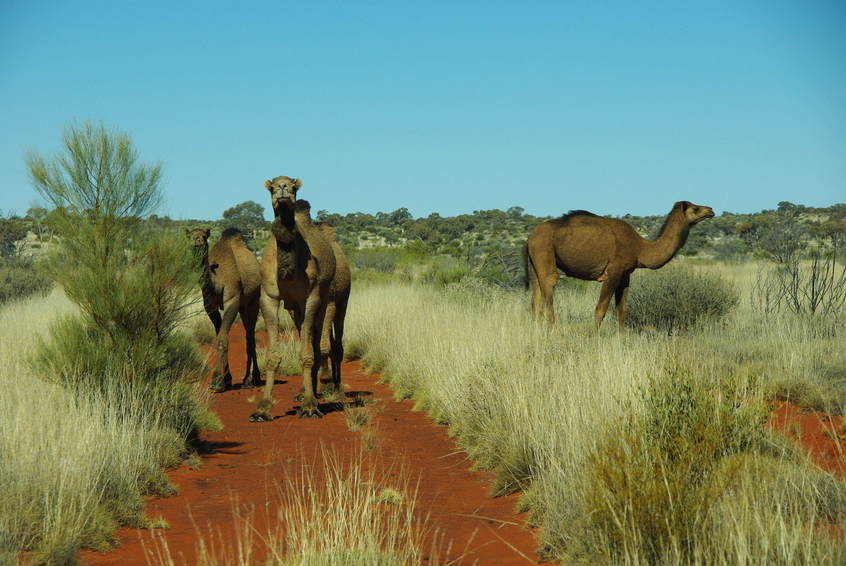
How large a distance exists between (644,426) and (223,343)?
8306mm

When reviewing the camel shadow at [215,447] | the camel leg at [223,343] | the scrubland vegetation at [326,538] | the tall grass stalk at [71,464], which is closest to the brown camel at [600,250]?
the camel leg at [223,343]

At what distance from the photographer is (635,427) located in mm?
5461

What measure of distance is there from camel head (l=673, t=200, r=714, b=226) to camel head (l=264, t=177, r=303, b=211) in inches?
299

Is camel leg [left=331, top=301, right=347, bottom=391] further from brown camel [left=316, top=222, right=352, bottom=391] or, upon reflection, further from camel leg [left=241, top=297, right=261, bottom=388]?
camel leg [left=241, top=297, right=261, bottom=388]

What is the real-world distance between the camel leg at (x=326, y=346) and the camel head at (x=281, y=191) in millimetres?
2206

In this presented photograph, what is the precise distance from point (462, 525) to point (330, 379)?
5980 mm

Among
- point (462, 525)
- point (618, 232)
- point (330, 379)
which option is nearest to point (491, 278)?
point (618, 232)

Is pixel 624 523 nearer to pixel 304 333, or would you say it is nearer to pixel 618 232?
pixel 304 333

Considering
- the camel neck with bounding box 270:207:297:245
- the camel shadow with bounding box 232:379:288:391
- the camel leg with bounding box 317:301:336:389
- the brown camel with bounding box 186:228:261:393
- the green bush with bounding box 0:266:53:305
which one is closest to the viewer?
the camel neck with bounding box 270:207:297:245

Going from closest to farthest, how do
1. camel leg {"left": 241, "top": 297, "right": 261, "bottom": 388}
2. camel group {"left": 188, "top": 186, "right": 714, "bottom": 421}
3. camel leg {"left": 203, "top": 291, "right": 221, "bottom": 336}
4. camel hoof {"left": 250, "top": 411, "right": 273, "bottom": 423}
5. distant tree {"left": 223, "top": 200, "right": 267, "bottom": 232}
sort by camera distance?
camel group {"left": 188, "top": 186, "right": 714, "bottom": 421} → camel hoof {"left": 250, "top": 411, "right": 273, "bottom": 423} → camel leg {"left": 203, "top": 291, "right": 221, "bottom": 336} → camel leg {"left": 241, "top": 297, "right": 261, "bottom": 388} → distant tree {"left": 223, "top": 200, "right": 267, "bottom": 232}

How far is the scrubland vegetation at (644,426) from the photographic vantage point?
14.7 ft

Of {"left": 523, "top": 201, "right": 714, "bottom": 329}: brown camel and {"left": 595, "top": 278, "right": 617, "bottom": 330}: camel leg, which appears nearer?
{"left": 595, "top": 278, "right": 617, "bottom": 330}: camel leg

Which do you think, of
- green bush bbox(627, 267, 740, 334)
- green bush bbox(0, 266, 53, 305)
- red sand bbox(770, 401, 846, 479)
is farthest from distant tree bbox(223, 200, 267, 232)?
red sand bbox(770, 401, 846, 479)

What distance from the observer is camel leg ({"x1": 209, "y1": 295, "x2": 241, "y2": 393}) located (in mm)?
12422
